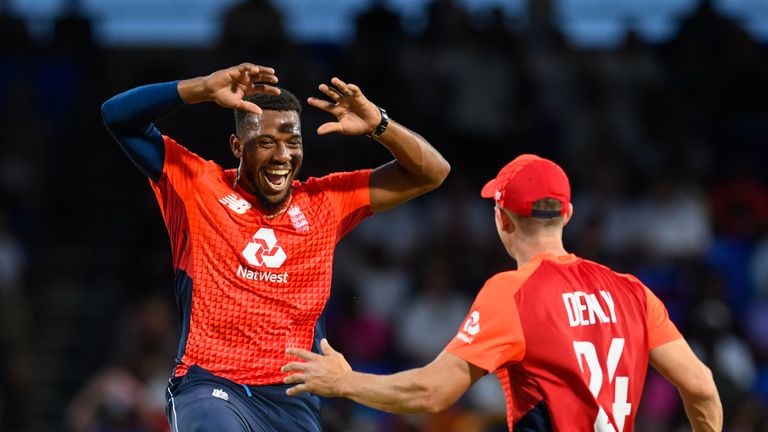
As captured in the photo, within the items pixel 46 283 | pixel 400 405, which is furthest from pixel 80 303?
pixel 400 405

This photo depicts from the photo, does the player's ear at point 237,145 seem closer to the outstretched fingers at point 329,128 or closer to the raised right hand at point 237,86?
the raised right hand at point 237,86

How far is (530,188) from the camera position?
5.54m

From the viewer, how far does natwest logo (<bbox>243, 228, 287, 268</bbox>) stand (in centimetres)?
607

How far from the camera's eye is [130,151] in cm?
620

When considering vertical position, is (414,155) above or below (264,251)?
above

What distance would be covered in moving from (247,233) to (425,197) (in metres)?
7.70

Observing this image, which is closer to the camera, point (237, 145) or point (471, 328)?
point (471, 328)

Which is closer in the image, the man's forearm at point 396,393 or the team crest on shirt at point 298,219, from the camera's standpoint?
the man's forearm at point 396,393

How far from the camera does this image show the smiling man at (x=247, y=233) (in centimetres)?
592

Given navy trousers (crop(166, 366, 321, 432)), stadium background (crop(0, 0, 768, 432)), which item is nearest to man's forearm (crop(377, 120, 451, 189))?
navy trousers (crop(166, 366, 321, 432))

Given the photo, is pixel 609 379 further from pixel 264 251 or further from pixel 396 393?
pixel 264 251

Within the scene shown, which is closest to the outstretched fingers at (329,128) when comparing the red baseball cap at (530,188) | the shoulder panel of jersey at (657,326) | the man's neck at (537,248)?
the red baseball cap at (530,188)

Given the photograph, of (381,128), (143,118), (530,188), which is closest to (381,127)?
(381,128)

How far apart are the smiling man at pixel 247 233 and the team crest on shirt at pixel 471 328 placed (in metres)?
1.10
